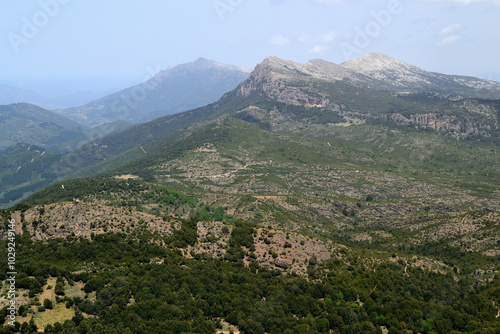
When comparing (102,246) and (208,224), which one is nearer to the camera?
(102,246)

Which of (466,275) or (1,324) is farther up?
(1,324)

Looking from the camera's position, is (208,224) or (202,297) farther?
(208,224)

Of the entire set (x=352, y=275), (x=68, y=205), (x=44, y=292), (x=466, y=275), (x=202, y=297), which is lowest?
(x=466, y=275)

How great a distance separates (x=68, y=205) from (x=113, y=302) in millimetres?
33439

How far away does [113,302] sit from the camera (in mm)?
51938

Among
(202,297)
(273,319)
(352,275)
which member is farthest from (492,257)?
(202,297)

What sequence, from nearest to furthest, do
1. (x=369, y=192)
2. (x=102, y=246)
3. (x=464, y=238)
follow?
1. (x=102, y=246)
2. (x=464, y=238)
3. (x=369, y=192)

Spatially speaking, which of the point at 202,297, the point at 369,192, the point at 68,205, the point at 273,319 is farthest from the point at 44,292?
the point at 369,192

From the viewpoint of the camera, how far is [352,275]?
75.1 meters

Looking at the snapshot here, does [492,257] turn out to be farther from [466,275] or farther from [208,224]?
[208,224]

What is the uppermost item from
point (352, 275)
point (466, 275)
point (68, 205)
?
point (68, 205)

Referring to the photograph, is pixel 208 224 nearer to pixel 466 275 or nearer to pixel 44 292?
pixel 44 292

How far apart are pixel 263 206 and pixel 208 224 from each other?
58.0 meters

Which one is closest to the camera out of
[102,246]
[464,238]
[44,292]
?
[44,292]
